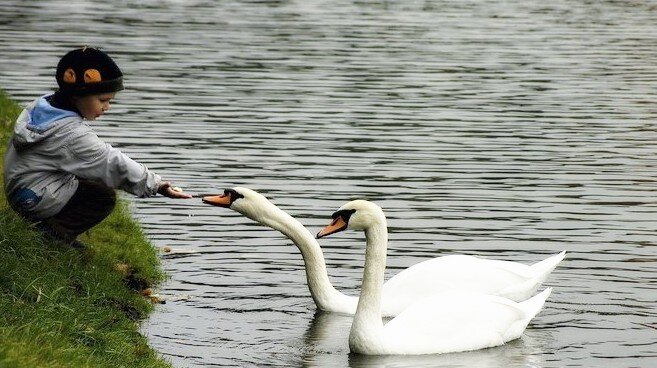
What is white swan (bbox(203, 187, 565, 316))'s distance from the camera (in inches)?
435

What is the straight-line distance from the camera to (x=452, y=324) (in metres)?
10.2

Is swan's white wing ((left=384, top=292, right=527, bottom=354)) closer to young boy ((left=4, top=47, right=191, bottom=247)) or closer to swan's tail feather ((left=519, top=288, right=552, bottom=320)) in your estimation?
swan's tail feather ((left=519, top=288, right=552, bottom=320))

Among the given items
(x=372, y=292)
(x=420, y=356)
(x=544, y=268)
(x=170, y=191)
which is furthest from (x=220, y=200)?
(x=544, y=268)

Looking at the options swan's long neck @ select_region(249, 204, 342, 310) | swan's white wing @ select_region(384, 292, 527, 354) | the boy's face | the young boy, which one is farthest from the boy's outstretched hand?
swan's white wing @ select_region(384, 292, 527, 354)

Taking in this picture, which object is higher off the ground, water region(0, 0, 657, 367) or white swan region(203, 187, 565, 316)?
white swan region(203, 187, 565, 316)

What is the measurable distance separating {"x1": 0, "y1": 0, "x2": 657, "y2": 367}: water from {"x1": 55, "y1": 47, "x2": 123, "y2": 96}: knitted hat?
1.70 meters

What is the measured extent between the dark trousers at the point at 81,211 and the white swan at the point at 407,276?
104cm

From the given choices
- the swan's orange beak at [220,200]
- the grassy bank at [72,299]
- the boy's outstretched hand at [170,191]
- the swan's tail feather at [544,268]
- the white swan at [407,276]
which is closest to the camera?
the grassy bank at [72,299]

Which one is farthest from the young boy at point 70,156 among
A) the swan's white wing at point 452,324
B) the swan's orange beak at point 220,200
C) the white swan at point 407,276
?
the swan's white wing at point 452,324

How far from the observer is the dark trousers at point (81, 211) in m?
10.3

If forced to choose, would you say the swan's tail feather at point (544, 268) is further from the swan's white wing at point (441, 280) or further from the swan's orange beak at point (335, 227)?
the swan's orange beak at point (335, 227)

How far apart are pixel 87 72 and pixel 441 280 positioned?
121 inches

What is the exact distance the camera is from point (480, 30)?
35031 millimetres

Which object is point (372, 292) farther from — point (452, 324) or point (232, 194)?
Result: point (232, 194)
